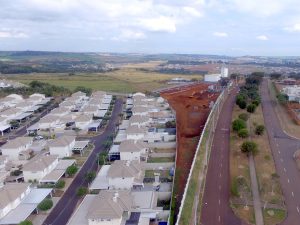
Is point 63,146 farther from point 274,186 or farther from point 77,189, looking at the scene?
point 274,186

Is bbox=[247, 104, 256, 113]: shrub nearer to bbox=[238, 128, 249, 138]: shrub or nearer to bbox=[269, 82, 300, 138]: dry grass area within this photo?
bbox=[269, 82, 300, 138]: dry grass area

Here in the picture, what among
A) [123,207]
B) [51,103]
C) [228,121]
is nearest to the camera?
[123,207]

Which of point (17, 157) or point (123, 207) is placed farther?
point (17, 157)

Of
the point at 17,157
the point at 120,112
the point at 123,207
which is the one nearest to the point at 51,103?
the point at 120,112

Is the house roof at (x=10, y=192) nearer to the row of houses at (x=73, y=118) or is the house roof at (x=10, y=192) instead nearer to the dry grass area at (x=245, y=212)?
the dry grass area at (x=245, y=212)

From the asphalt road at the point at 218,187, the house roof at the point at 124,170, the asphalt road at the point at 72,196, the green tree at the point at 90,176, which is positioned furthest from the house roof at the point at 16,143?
the asphalt road at the point at 218,187

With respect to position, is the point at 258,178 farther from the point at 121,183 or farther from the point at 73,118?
the point at 73,118

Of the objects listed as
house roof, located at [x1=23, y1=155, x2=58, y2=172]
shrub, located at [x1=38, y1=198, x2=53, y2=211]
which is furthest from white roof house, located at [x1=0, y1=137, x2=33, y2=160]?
shrub, located at [x1=38, y1=198, x2=53, y2=211]

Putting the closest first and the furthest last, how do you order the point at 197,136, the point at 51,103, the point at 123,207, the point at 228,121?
1. the point at 123,207
2. the point at 197,136
3. the point at 228,121
4. the point at 51,103
